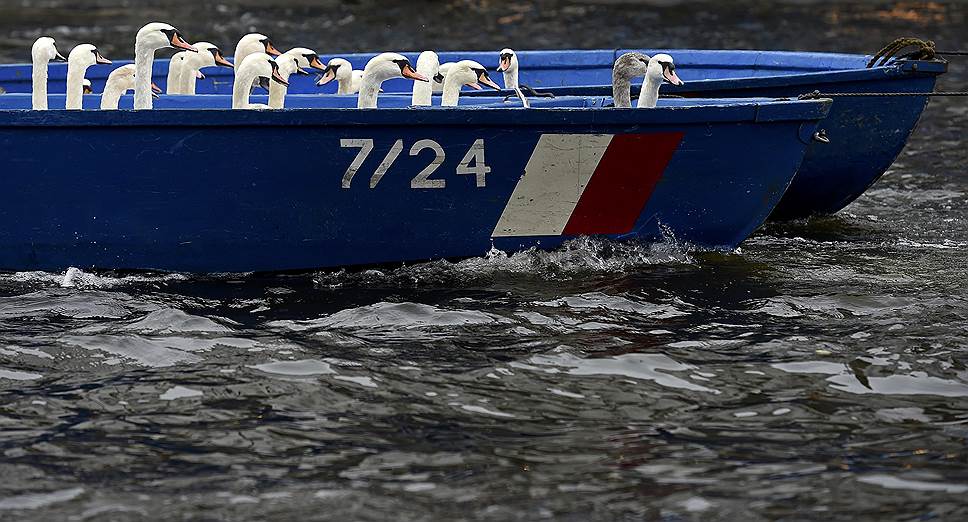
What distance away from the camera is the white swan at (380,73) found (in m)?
8.47

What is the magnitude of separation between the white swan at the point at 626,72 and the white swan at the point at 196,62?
2.76m

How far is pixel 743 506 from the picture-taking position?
518 cm

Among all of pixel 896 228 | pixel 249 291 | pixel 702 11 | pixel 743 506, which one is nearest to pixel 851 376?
pixel 743 506

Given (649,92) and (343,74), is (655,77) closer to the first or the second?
(649,92)

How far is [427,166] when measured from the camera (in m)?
7.86

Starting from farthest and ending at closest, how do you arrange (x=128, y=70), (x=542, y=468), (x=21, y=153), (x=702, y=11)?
(x=702, y=11) → (x=128, y=70) → (x=21, y=153) → (x=542, y=468)

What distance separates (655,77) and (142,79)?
302 cm

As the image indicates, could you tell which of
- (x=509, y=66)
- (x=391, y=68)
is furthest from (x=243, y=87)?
(x=509, y=66)

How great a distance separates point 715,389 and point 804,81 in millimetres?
4176

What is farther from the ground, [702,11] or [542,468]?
[702,11]

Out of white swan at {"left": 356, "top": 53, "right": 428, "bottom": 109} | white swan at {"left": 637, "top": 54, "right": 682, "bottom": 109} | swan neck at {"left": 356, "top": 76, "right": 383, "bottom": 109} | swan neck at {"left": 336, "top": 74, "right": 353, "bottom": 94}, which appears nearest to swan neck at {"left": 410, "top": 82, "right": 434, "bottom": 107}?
white swan at {"left": 356, "top": 53, "right": 428, "bottom": 109}

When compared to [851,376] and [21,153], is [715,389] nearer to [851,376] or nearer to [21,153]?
[851,376]

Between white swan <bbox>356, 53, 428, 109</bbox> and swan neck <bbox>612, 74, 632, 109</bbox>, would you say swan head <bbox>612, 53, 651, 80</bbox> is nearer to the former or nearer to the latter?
swan neck <bbox>612, 74, 632, 109</bbox>

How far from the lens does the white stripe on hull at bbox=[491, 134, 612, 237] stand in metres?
7.85
